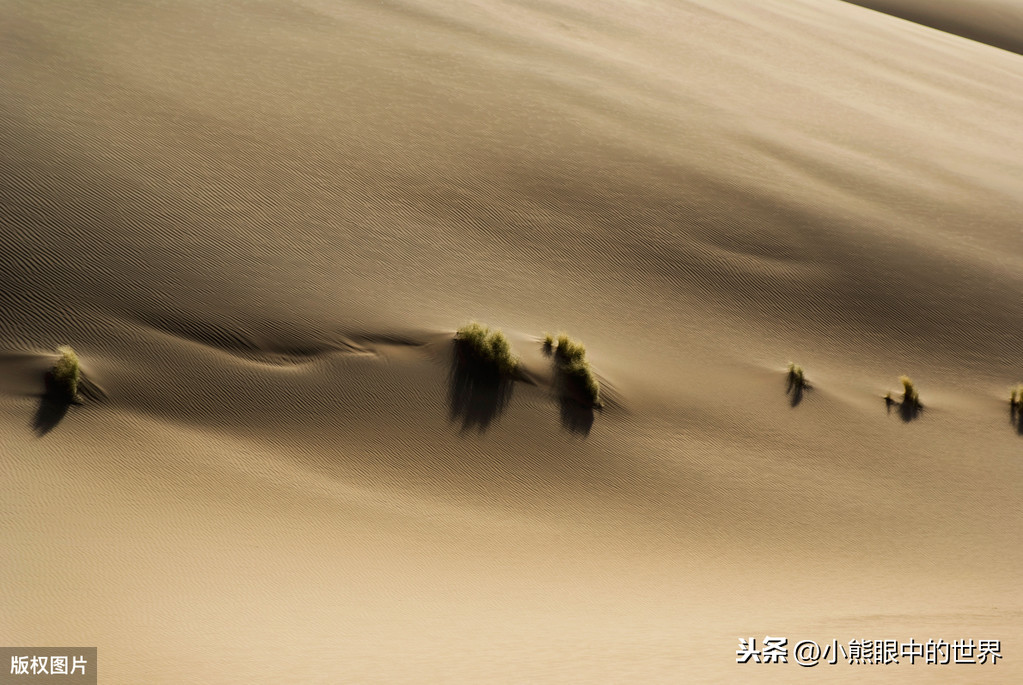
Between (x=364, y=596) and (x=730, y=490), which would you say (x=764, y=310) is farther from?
(x=364, y=596)

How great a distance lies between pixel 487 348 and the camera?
874 cm

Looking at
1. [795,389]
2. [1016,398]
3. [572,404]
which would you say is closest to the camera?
[572,404]

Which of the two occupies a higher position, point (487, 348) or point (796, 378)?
→ point (487, 348)

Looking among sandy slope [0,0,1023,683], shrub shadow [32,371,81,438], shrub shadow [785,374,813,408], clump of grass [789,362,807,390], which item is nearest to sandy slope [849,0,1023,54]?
sandy slope [0,0,1023,683]

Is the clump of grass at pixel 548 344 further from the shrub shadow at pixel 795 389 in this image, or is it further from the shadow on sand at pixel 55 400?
the shadow on sand at pixel 55 400

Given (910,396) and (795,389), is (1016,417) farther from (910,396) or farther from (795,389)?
(795,389)

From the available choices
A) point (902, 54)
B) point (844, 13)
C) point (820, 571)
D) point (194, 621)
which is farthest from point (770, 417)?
point (844, 13)

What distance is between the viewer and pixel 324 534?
22.4ft

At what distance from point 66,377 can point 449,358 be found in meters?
3.56

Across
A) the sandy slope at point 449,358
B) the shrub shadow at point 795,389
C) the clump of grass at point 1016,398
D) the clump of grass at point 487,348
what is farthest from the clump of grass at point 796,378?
the clump of grass at point 487,348

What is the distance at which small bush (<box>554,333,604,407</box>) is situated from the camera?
28.7 feet

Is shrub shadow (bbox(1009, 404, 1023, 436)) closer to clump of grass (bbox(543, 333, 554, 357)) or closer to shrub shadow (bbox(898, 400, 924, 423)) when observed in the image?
shrub shadow (bbox(898, 400, 924, 423))

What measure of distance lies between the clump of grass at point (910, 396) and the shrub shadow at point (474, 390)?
475 cm

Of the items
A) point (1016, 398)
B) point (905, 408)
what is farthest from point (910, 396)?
point (1016, 398)
